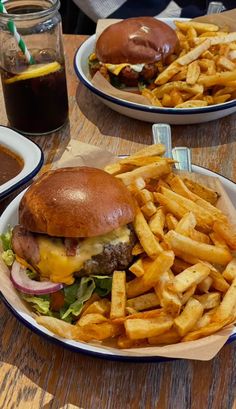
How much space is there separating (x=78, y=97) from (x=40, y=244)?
1169 millimetres

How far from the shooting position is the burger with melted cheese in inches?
52.3

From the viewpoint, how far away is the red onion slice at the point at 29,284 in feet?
4.37

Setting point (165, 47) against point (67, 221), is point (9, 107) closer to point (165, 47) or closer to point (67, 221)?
point (165, 47)

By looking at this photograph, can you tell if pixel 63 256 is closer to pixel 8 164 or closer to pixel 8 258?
pixel 8 258

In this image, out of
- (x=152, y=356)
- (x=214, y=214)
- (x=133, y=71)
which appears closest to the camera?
(x=152, y=356)

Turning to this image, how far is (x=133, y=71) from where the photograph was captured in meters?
2.28

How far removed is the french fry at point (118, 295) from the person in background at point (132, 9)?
2335 millimetres

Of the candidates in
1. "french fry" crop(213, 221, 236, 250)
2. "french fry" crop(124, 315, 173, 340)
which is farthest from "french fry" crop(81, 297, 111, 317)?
"french fry" crop(213, 221, 236, 250)

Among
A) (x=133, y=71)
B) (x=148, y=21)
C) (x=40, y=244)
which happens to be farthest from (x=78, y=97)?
(x=40, y=244)

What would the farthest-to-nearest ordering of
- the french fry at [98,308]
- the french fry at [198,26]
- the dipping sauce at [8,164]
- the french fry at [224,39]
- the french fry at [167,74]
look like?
1. the french fry at [198,26]
2. the french fry at [224,39]
3. the french fry at [167,74]
4. the dipping sauce at [8,164]
5. the french fry at [98,308]

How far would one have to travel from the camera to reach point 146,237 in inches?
53.7

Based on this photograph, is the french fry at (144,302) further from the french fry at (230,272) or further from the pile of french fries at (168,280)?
the french fry at (230,272)

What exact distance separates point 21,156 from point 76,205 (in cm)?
57

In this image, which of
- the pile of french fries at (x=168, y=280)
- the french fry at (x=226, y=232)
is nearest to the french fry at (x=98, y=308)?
the pile of french fries at (x=168, y=280)
